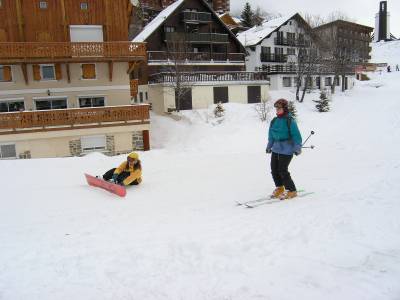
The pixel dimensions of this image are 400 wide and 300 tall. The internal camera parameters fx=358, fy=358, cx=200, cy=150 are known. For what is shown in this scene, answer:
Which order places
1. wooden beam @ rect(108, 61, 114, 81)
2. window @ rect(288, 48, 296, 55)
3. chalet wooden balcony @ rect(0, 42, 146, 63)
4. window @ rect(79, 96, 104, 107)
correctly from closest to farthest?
chalet wooden balcony @ rect(0, 42, 146, 63) < wooden beam @ rect(108, 61, 114, 81) < window @ rect(79, 96, 104, 107) < window @ rect(288, 48, 296, 55)

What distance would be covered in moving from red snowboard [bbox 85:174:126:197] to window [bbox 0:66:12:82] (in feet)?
52.2

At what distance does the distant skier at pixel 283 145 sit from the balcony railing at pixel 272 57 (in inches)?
1455

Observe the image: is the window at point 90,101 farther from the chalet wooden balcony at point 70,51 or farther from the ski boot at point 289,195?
the ski boot at point 289,195

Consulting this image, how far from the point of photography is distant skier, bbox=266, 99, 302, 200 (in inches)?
301

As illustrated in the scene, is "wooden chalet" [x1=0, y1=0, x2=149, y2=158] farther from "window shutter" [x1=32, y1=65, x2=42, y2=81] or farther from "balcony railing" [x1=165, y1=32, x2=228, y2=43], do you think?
"balcony railing" [x1=165, y1=32, x2=228, y2=43]

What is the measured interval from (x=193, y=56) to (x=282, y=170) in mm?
28967

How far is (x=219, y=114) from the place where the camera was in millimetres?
27922

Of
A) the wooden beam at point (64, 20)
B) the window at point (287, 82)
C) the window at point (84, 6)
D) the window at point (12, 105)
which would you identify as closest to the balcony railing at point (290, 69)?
the window at point (287, 82)

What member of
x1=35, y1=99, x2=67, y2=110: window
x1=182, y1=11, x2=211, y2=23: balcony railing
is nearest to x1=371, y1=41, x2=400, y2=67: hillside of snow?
x1=182, y1=11, x2=211, y2=23: balcony railing

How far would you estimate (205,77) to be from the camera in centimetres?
3119

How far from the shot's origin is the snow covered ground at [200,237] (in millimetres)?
3990

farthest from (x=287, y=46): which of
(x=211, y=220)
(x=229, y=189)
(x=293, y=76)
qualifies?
(x=211, y=220)

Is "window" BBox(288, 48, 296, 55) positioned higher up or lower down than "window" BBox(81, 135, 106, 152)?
higher up

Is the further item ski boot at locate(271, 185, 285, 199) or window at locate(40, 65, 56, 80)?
window at locate(40, 65, 56, 80)
